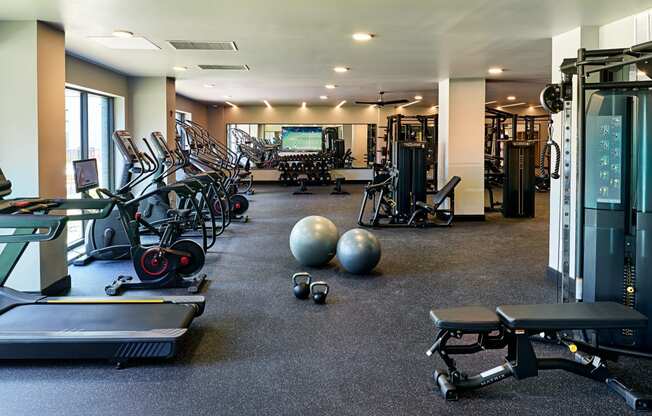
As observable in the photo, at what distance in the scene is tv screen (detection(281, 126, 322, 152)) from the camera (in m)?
16.1

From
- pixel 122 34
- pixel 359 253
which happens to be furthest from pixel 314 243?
pixel 122 34

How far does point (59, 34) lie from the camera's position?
4.53 meters

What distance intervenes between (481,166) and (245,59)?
4181 mm

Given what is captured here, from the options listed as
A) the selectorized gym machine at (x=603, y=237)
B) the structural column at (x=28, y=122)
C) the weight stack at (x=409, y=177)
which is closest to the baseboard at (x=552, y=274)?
the selectorized gym machine at (x=603, y=237)

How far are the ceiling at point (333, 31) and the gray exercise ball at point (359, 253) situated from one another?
192 centimetres

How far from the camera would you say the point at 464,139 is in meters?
8.43

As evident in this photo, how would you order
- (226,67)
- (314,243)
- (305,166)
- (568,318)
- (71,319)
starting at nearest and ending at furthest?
(568,318) → (71,319) → (314,243) → (226,67) → (305,166)

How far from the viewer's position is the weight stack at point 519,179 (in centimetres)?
895

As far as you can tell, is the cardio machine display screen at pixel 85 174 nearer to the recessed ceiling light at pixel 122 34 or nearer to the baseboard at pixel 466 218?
the recessed ceiling light at pixel 122 34

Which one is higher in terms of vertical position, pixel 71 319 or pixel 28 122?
pixel 28 122

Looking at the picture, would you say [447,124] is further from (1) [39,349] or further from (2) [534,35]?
(1) [39,349]

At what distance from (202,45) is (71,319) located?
330 cm

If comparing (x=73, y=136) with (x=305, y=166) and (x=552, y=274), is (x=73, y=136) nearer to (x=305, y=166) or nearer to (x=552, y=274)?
(x=552, y=274)

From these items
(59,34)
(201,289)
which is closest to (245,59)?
(59,34)
